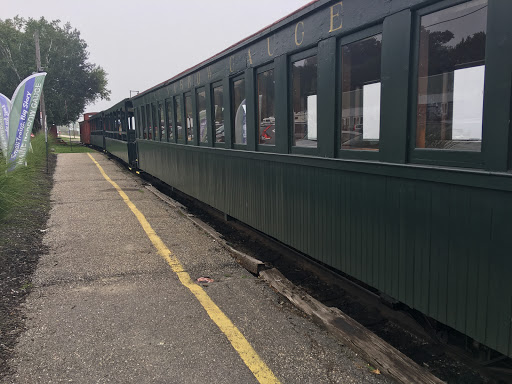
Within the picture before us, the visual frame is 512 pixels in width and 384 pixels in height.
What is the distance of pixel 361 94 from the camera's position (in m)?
3.50

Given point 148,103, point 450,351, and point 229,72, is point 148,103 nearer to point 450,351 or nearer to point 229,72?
point 229,72

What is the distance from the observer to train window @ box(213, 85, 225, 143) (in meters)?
6.39

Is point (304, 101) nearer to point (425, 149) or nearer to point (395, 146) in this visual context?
point (395, 146)

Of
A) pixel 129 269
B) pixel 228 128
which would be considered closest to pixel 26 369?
pixel 129 269

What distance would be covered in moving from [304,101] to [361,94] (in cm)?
92

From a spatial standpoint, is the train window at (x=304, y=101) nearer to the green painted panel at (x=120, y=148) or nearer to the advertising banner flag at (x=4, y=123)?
the advertising banner flag at (x=4, y=123)

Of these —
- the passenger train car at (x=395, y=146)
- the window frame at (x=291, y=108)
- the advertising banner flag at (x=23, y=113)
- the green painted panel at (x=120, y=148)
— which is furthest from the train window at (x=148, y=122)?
the window frame at (x=291, y=108)

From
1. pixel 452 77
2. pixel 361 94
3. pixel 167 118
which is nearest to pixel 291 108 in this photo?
pixel 361 94

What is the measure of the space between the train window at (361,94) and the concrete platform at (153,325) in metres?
1.61

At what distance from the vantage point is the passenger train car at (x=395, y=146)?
2.38 metres

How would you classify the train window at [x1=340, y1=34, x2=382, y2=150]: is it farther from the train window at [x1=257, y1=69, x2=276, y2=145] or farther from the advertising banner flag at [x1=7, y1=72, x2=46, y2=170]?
the advertising banner flag at [x1=7, y1=72, x2=46, y2=170]

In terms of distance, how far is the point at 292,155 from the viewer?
4492 mm

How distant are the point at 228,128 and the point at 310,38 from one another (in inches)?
96.2

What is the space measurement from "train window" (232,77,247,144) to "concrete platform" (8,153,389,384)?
156cm
